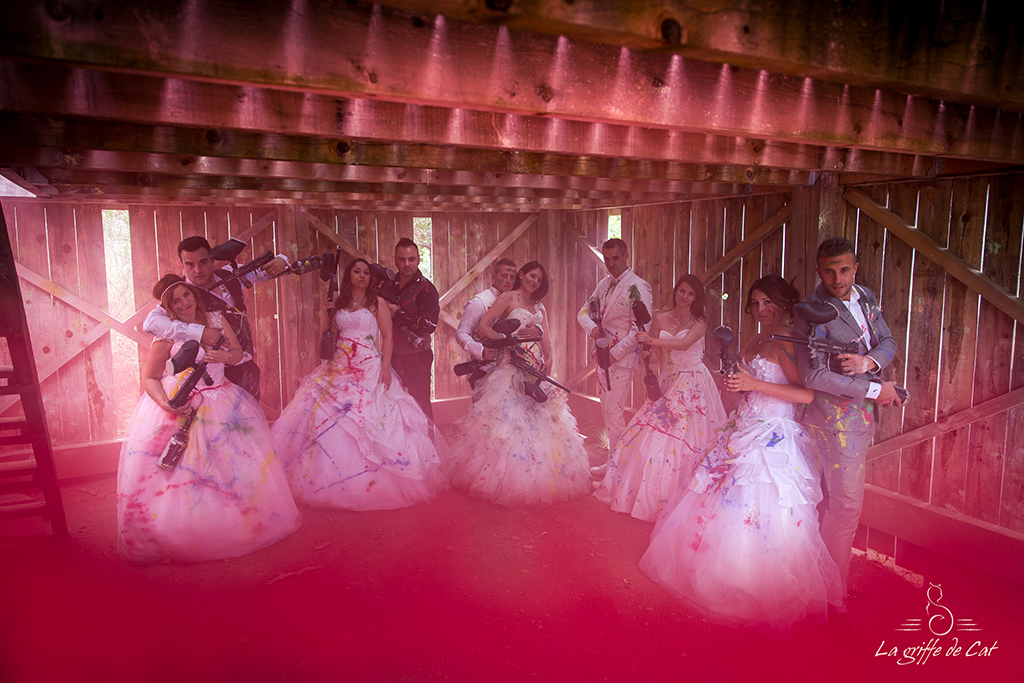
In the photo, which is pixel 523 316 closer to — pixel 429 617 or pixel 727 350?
pixel 727 350

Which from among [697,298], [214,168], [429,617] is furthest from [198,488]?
[697,298]

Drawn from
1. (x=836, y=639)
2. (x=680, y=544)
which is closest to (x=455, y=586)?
(x=680, y=544)

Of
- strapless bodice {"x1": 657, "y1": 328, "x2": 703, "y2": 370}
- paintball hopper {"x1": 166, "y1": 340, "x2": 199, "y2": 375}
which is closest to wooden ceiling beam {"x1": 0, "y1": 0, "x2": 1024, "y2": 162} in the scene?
paintball hopper {"x1": 166, "y1": 340, "x2": 199, "y2": 375}

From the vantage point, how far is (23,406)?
4469 mm

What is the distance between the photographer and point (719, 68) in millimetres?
2350

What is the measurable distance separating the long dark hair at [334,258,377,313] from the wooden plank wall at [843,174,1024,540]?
4168 millimetres

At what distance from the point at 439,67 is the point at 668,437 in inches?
152

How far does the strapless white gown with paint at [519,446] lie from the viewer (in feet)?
17.6

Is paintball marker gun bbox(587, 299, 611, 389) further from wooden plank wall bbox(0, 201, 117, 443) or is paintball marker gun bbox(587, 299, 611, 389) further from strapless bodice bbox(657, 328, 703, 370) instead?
wooden plank wall bbox(0, 201, 117, 443)

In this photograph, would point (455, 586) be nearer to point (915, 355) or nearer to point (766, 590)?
point (766, 590)

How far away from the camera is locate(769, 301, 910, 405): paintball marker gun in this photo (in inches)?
132

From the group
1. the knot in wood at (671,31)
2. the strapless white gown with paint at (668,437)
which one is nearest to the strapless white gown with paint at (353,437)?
the strapless white gown with paint at (668,437)

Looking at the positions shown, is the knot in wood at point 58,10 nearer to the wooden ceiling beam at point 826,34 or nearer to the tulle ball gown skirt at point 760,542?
the wooden ceiling beam at point 826,34

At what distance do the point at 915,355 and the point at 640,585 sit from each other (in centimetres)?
266
